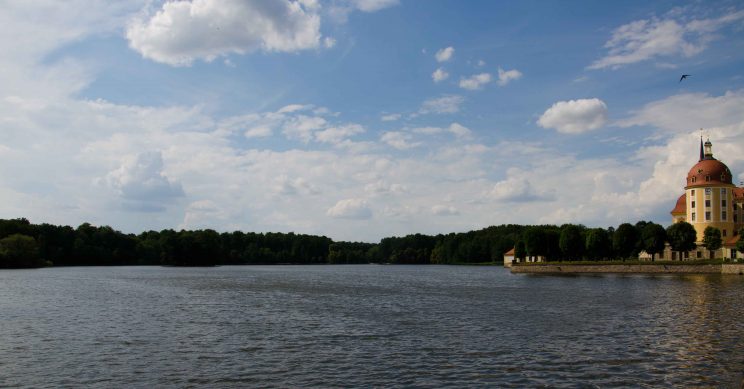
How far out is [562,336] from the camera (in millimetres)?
30656

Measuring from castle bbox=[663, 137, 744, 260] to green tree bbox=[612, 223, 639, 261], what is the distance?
1190 cm

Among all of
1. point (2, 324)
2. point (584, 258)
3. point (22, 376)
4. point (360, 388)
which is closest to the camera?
A: point (360, 388)

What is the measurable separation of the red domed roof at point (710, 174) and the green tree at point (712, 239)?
1161cm

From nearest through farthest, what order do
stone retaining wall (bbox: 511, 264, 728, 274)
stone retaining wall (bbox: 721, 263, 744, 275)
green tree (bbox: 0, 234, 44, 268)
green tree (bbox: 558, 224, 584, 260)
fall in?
stone retaining wall (bbox: 721, 263, 744, 275) → stone retaining wall (bbox: 511, 264, 728, 274) → green tree (bbox: 558, 224, 584, 260) → green tree (bbox: 0, 234, 44, 268)

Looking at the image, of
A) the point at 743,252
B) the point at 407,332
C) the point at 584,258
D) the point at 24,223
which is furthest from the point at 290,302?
the point at 24,223

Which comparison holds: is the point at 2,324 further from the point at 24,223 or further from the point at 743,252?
the point at 24,223

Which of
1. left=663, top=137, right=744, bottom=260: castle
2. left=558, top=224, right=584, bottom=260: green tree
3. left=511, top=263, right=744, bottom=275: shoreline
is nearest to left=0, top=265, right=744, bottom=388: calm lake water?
left=511, top=263, right=744, bottom=275: shoreline

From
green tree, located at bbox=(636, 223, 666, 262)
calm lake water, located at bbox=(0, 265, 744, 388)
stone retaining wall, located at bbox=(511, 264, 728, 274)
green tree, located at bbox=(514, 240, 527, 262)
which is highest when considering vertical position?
green tree, located at bbox=(636, 223, 666, 262)

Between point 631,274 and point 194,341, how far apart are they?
94328 millimetres

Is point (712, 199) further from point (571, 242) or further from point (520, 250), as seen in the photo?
point (520, 250)

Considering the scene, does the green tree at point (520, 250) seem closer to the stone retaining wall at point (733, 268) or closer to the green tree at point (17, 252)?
the stone retaining wall at point (733, 268)

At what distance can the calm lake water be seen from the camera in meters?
21.3

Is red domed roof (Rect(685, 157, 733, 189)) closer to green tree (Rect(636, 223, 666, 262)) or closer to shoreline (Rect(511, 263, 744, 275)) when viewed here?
green tree (Rect(636, 223, 666, 262))

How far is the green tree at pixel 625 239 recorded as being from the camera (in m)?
114
